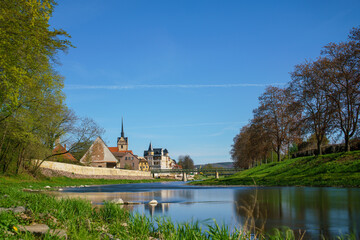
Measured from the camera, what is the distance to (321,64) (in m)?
32.2

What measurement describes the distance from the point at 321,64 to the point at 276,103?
18.3 metres

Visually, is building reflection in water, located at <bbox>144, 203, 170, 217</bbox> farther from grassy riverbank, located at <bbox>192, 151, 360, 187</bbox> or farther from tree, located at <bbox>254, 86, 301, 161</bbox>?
tree, located at <bbox>254, 86, 301, 161</bbox>

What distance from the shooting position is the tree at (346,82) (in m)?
29.0

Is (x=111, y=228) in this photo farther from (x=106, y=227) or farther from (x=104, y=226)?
(x=104, y=226)

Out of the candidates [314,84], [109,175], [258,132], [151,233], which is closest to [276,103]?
[258,132]

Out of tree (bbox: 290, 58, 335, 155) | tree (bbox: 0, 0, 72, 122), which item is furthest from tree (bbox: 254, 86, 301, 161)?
tree (bbox: 0, 0, 72, 122)

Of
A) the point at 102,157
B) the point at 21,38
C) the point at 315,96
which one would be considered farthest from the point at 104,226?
the point at 102,157

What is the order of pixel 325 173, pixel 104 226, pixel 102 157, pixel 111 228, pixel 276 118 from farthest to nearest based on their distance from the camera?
pixel 102 157 < pixel 276 118 < pixel 325 173 < pixel 104 226 < pixel 111 228

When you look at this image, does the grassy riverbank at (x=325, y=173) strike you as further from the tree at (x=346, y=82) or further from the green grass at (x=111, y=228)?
the green grass at (x=111, y=228)

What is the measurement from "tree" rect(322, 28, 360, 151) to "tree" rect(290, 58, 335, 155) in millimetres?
550

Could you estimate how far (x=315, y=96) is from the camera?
33812mm

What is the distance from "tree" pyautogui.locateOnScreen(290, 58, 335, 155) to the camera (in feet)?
103

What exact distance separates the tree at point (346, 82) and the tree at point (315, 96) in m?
0.55

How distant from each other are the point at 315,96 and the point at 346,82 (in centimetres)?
418
